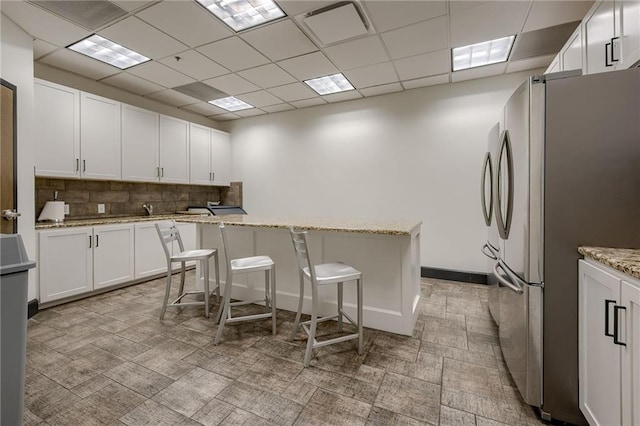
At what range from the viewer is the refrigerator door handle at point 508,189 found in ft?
5.65

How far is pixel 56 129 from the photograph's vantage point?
3209mm

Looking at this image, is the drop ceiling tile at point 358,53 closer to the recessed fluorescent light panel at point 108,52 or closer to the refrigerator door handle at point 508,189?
the refrigerator door handle at point 508,189

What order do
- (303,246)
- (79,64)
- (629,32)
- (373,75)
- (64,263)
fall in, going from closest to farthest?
(629,32), (303,246), (64,263), (79,64), (373,75)

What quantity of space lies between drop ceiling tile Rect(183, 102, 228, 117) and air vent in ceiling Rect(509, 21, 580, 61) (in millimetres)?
4494

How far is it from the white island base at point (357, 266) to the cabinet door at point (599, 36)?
170 cm

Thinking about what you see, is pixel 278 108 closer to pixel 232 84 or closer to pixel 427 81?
pixel 232 84

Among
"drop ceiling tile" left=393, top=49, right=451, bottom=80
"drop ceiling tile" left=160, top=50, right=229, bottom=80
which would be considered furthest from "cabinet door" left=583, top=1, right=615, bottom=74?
"drop ceiling tile" left=160, top=50, right=229, bottom=80

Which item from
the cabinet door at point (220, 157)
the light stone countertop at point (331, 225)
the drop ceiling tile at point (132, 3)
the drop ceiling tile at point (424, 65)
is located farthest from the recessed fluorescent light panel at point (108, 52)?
the drop ceiling tile at point (424, 65)

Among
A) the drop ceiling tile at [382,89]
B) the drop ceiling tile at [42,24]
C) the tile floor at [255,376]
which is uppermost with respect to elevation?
the drop ceiling tile at [382,89]

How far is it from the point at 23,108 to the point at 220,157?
3.01m

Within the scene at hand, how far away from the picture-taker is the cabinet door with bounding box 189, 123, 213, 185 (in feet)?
16.3

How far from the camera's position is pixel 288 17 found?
2516mm

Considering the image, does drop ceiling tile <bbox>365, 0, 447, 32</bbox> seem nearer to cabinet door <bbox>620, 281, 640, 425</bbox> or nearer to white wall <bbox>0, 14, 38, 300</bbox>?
cabinet door <bbox>620, 281, 640, 425</bbox>

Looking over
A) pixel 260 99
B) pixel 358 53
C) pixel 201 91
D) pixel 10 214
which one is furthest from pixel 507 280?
pixel 201 91
